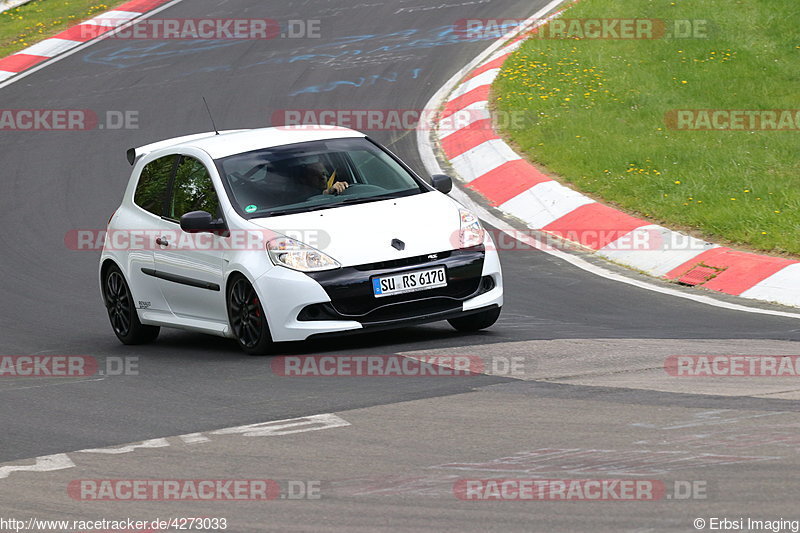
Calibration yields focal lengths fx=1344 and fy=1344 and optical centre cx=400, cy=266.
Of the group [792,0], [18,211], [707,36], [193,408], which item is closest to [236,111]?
[18,211]

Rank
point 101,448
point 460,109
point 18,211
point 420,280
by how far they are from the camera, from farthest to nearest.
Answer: point 460,109, point 18,211, point 420,280, point 101,448

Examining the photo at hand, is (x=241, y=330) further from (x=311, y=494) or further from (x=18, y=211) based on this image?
(x=18, y=211)

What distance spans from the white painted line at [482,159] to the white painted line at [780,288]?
17.4ft

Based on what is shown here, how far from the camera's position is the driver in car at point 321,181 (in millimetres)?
9688

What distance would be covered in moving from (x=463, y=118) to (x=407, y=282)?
8794 mm

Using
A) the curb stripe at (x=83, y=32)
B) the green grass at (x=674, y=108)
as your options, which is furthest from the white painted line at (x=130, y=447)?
the curb stripe at (x=83, y=32)

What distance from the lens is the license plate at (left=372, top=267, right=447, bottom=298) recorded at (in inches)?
348

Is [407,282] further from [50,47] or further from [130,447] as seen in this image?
[50,47]

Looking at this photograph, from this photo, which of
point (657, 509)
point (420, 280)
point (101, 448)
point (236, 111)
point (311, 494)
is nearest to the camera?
point (657, 509)

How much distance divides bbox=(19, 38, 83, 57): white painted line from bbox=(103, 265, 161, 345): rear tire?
13.2m

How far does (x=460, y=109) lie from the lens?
17.8 m

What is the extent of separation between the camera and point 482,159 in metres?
15.8

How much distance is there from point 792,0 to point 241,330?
13540mm

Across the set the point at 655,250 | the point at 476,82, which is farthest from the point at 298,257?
the point at 476,82
